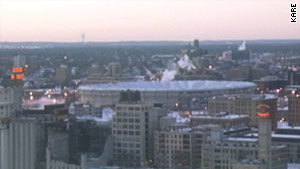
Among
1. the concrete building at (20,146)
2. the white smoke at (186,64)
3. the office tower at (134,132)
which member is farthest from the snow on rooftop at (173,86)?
the concrete building at (20,146)

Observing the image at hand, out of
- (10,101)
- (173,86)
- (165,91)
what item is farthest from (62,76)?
(10,101)

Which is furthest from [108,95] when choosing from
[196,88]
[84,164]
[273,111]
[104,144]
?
[84,164]

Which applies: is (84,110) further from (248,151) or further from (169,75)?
(169,75)

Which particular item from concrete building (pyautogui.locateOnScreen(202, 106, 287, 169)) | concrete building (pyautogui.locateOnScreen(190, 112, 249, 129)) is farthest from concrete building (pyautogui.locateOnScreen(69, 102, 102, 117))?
concrete building (pyautogui.locateOnScreen(202, 106, 287, 169))

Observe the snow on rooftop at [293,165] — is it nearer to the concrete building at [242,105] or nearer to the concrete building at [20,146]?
the concrete building at [20,146]

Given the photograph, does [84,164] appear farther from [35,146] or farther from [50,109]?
[50,109]

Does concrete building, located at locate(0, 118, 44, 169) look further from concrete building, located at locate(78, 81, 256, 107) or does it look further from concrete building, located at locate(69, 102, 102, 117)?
concrete building, located at locate(78, 81, 256, 107)
